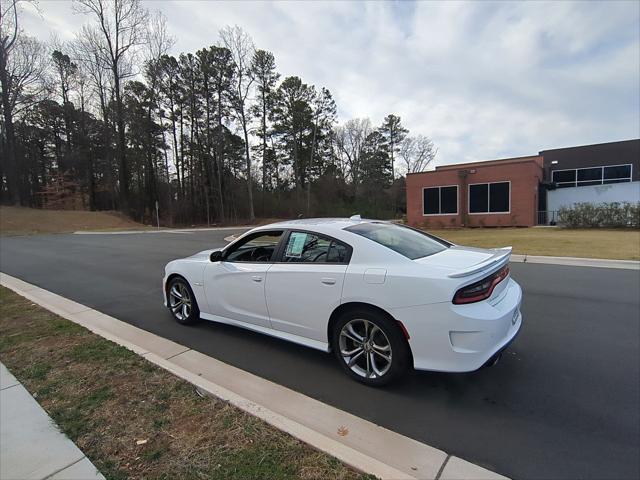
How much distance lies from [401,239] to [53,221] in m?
37.8

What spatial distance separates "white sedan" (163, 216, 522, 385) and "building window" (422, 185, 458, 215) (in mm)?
22673

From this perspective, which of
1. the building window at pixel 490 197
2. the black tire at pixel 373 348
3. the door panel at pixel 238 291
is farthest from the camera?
the building window at pixel 490 197

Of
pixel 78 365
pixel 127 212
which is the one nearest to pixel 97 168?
pixel 127 212

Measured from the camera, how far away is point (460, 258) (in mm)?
3277

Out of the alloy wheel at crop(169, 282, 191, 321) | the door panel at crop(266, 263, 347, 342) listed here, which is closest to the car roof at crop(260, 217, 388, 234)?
the door panel at crop(266, 263, 347, 342)

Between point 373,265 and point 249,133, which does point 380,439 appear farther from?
point 249,133

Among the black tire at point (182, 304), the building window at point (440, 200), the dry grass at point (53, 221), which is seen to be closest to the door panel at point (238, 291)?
the black tire at point (182, 304)

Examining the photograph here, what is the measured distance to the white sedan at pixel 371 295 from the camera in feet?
8.96

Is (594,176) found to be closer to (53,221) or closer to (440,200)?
(440,200)

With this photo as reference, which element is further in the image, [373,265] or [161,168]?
[161,168]

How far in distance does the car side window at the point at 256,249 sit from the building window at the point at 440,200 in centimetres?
2332

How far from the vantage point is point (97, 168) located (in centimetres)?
4644

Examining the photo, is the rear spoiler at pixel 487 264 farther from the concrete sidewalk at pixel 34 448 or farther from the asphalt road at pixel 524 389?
the concrete sidewalk at pixel 34 448

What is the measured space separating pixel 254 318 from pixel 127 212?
40.3 meters
